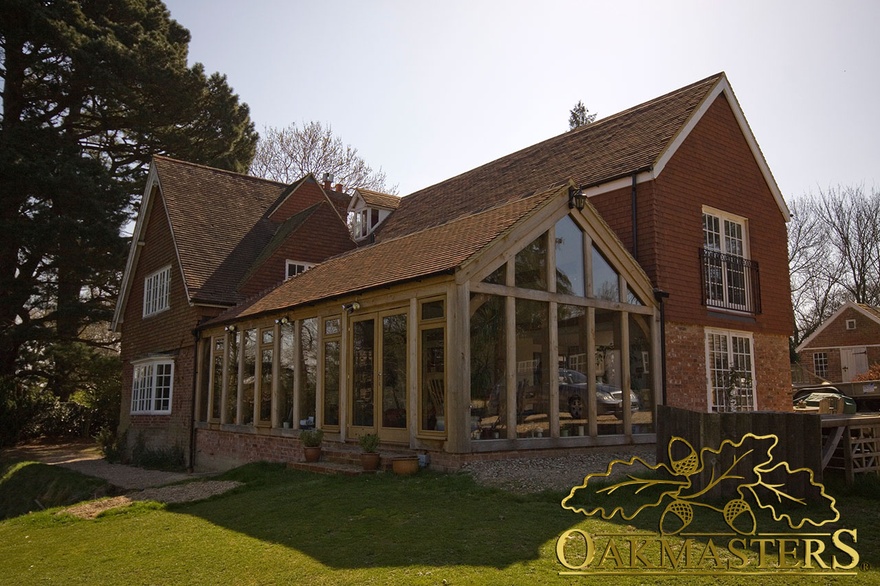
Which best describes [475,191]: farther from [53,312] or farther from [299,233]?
[53,312]

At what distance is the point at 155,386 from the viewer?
22016 mm

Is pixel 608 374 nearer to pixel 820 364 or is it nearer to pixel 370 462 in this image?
pixel 370 462

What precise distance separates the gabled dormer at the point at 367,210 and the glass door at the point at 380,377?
470 inches

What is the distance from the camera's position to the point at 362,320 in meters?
13.2

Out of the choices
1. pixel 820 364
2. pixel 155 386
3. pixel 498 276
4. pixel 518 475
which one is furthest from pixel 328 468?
pixel 820 364

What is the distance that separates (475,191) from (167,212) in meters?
9.84

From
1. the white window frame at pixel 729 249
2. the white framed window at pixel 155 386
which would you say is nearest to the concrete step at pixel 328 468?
the white window frame at pixel 729 249

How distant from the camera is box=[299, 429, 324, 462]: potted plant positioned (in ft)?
43.2

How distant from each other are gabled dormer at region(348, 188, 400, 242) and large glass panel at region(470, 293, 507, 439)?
13586mm

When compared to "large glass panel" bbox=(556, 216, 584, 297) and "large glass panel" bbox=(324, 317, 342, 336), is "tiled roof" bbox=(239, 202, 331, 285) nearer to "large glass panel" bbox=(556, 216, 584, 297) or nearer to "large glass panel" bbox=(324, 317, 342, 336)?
"large glass panel" bbox=(324, 317, 342, 336)

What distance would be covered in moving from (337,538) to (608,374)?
23.4ft

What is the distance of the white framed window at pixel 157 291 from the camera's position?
22469 millimetres

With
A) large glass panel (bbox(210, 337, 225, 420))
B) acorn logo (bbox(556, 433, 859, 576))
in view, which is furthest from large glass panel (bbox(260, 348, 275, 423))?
acorn logo (bbox(556, 433, 859, 576))

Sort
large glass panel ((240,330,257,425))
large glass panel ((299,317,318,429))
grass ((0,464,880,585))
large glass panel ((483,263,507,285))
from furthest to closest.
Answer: large glass panel ((240,330,257,425)) → large glass panel ((299,317,318,429)) → large glass panel ((483,263,507,285)) → grass ((0,464,880,585))
